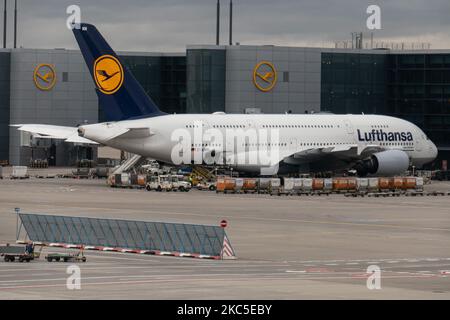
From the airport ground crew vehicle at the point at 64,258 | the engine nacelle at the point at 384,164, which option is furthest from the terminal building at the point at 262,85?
the airport ground crew vehicle at the point at 64,258

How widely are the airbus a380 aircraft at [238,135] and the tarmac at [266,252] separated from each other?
6.47 metres

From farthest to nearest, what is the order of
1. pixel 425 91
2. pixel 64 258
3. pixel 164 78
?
pixel 164 78, pixel 425 91, pixel 64 258

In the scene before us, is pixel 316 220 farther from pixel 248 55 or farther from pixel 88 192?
pixel 248 55

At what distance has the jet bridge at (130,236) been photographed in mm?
48469

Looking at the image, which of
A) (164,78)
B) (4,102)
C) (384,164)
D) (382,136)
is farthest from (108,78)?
(4,102)

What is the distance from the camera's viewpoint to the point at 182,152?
96.9m

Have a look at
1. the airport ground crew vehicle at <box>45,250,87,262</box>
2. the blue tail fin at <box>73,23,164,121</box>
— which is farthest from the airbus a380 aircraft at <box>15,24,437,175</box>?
the airport ground crew vehicle at <box>45,250,87,262</box>

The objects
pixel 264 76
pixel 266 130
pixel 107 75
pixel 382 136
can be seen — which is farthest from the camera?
pixel 264 76

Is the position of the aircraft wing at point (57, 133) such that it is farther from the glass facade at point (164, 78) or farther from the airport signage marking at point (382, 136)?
the glass facade at point (164, 78)

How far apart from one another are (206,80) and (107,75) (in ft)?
148

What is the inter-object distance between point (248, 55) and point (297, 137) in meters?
36.0

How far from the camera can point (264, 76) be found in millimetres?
137000

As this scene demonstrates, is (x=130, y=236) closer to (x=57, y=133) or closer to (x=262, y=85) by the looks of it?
(x=57, y=133)
